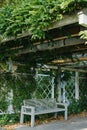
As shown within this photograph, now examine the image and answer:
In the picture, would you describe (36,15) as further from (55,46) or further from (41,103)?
(41,103)

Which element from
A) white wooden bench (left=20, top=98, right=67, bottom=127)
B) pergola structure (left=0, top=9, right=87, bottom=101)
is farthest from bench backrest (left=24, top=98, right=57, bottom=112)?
pergola structure (left=0, top=9, right=87, bottom=101)

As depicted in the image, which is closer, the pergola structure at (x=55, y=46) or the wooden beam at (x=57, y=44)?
the pergola structure at (x=55, y=46)

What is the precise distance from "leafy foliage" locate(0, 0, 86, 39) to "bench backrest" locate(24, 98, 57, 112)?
3355 mm

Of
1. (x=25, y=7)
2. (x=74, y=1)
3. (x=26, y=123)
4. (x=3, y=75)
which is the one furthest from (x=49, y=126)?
(x=74, y=1)

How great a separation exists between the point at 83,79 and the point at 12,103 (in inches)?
166

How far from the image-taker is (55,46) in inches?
250

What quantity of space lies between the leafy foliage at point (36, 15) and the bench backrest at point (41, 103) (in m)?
3.36

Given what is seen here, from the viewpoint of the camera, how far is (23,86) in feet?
27.7

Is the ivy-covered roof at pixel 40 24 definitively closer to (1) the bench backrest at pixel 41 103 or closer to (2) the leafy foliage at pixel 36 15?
(2) the leafy foliage at pixel 36 15

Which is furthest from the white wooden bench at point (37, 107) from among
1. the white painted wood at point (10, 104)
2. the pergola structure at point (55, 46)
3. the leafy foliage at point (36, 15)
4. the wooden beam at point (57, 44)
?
the leafy foliage at point (36, 15)

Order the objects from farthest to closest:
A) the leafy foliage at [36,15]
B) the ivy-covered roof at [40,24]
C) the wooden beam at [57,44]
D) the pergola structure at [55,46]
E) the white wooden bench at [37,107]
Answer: the white wooden bench at [37,107] < the wooden beam at [57,44] < the pergola structure at [55,46] < the ivy-covered roof at [40,24] < the leafy foliage at [36,15]

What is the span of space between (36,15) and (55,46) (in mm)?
1985

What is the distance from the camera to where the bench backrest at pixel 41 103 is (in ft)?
26.5

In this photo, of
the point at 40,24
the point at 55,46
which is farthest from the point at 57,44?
the point at 40,24
